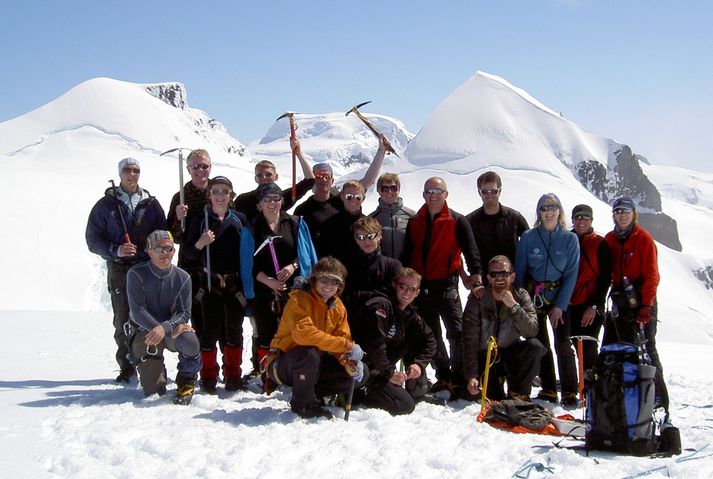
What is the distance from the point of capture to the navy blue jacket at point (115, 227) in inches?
228

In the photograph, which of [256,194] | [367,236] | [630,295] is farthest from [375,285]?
[630,295]

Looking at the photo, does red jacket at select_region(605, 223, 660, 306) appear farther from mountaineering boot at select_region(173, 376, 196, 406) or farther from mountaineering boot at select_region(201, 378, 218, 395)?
mountaineering boot at select_region(173, 376, 196, 406)

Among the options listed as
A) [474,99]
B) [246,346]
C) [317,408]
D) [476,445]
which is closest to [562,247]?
[476,445]

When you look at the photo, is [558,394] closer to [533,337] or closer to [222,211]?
[533,337]

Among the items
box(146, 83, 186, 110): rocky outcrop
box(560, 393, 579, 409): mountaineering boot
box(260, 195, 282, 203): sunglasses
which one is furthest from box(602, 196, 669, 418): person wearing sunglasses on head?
box(146, 83, 186, 110): rocky outcrop

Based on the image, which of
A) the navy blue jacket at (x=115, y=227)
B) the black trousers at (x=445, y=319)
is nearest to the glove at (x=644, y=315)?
the black trousers at (x=445, y=319)

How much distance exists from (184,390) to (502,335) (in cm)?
297

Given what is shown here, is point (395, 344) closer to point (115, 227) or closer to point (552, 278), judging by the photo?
point (552, 278)

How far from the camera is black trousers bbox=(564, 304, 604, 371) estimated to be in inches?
231

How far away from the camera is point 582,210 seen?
6.09 meters

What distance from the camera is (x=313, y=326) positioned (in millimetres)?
4695

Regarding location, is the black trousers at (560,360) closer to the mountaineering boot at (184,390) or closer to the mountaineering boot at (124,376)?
the mountaineering boot at (184,390)

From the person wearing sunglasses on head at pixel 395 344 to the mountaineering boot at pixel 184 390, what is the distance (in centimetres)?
153

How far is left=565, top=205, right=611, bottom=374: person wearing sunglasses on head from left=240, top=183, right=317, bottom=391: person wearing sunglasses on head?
2709 mm
